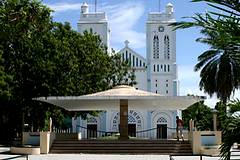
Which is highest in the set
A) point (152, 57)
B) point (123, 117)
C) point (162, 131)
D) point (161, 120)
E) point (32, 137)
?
point (152, 57)

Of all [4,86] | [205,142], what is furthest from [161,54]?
[205,142]

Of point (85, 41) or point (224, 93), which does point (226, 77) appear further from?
point (85, 41)

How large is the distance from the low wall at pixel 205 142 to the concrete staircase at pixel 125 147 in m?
0.49

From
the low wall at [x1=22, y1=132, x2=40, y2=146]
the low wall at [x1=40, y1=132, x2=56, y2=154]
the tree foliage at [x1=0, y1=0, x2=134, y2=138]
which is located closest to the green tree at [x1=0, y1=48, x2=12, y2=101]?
the tree foliage at [x1=0, y1=0, x2=134, y2=138]

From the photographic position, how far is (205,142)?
2514 cm

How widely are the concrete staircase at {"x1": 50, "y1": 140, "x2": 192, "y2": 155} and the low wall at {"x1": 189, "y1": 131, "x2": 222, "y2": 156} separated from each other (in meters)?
0.49

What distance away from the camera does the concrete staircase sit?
976 inches

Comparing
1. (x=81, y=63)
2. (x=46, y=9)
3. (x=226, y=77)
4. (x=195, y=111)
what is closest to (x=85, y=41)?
(x=81, y=63)

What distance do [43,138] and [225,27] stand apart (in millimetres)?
21884

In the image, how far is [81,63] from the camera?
36938 mm

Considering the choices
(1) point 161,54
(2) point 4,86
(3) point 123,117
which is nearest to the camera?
(3) point 123,117

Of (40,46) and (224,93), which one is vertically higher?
(40,46)

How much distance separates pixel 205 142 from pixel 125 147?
3.99 m

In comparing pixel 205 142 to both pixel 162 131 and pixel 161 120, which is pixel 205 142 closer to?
pixel 162 131
